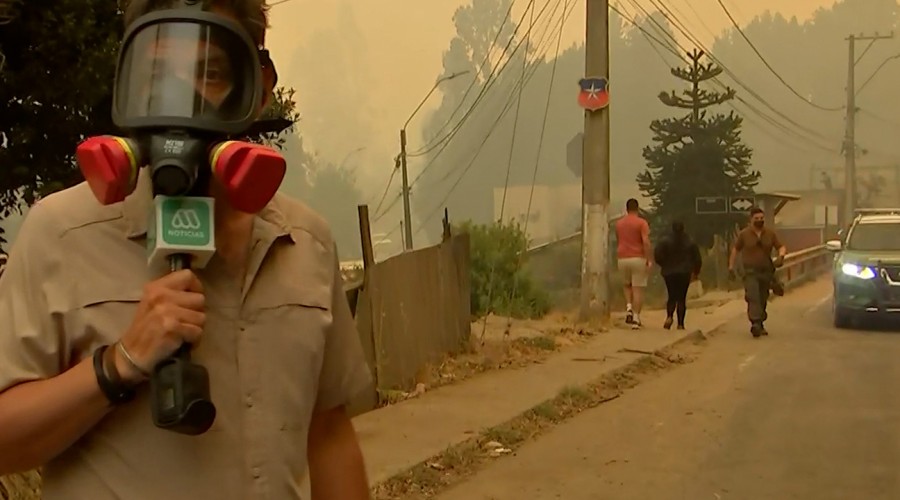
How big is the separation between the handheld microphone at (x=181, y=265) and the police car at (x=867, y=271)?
50.2ft

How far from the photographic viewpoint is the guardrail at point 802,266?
2639 cm

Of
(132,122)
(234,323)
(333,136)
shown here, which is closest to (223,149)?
(132,122)

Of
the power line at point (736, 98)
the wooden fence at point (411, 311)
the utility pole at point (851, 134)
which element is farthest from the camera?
the utility pole at point (851, 134)

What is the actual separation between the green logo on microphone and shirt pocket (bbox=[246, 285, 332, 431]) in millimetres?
241

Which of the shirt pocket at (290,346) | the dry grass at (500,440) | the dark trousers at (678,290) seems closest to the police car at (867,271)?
the dark trousers at (678,290)

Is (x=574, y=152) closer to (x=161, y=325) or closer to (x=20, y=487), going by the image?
(x=20, y=487)

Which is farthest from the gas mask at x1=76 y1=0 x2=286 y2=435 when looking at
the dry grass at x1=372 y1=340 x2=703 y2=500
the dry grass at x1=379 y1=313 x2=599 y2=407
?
the dry grass at x1=379 y1=313 x2=599 y2=407

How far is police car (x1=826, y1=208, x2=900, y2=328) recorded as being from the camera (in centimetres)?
1586

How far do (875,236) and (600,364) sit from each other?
6965mm

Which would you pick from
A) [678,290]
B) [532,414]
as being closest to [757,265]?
[678,290]

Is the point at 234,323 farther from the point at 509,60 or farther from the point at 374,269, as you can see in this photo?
the point at 509,60

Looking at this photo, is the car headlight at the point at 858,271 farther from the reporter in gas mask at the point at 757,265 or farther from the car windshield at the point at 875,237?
the reporter in gas mask at the point at 757,265

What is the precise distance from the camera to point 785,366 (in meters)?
12.3

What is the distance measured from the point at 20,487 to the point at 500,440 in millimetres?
3682
